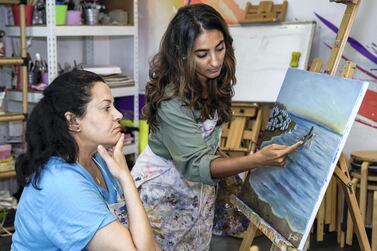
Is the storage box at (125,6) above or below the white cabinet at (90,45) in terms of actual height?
above

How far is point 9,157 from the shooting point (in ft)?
11.6

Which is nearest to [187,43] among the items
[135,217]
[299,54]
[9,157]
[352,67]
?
[135,217]

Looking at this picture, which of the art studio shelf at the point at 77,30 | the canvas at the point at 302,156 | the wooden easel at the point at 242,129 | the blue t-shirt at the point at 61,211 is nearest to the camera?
the blue t-shirt at the point at 61,211

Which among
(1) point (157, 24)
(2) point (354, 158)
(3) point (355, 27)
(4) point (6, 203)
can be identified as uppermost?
(3) point (355, 27)

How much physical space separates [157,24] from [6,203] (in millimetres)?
1974

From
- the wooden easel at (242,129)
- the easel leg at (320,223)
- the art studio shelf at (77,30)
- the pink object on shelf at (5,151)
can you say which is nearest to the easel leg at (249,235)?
the easel leg at (320,223)

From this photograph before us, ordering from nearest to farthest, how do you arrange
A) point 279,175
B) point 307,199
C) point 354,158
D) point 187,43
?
point 187,43, point 307,199, point 279,175, point 354,158

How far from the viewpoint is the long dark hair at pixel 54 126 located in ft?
4.65

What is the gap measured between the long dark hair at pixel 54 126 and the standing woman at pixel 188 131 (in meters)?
0.38

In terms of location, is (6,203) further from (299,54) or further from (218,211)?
(299,54)

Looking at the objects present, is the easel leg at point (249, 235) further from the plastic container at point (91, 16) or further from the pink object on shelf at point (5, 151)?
the plastic container at point (91, 16)

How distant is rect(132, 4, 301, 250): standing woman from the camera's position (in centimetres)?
171

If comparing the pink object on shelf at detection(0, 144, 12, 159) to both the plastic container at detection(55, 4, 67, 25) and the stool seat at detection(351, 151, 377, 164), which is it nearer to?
the plastic container at detection(55, 4, 67, 25)

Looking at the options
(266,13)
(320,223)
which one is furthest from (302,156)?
(266,13)
